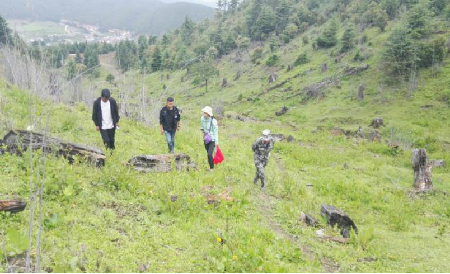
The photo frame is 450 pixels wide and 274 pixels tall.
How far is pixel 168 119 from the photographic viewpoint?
371 inches

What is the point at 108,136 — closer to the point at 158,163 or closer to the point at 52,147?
the point at 158,163

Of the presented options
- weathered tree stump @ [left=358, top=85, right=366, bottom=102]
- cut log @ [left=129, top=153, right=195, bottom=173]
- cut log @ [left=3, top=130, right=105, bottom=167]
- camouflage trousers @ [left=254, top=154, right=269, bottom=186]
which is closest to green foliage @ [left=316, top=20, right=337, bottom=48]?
weathered tree stump @ [left=358, top=85, right=366, bottom=102]

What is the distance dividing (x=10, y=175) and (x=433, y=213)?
11661mm

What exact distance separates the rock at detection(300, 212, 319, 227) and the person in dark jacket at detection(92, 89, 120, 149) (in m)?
5.14

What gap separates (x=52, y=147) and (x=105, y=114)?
1478 millimetres

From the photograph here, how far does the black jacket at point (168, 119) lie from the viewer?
937 centimetres

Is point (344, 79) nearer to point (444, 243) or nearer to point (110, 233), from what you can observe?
point (444, 243)

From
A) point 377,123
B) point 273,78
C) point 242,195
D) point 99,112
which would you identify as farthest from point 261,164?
point 273,78

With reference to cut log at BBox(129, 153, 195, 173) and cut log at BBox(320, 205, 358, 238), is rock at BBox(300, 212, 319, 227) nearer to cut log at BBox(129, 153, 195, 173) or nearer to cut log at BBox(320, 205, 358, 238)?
cut log at BBox(320, 205, 358, 238)

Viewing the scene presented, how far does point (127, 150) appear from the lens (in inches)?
397

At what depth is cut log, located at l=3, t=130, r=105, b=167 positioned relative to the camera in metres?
7.03

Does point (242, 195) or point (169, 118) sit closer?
point (242, 195)

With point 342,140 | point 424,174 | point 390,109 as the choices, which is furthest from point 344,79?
point 424,174

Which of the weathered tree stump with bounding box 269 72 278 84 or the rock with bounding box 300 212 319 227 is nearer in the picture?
the rock with bounding box 300 212 319 227
